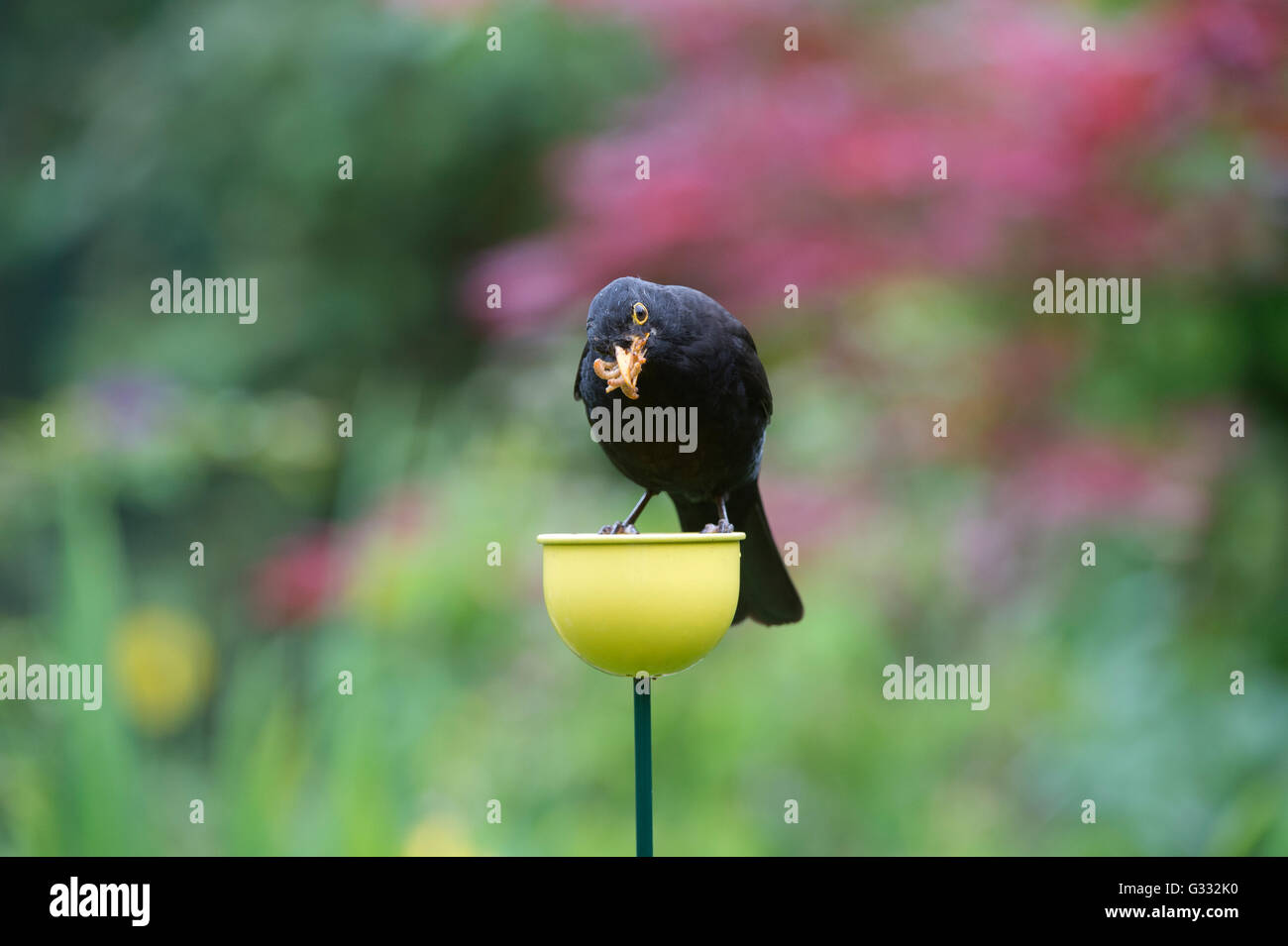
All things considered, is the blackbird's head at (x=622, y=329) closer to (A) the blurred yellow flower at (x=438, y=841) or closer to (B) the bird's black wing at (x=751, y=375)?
(B) the bird's black wing at (x=751, y=375)

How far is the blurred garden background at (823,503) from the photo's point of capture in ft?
10.9

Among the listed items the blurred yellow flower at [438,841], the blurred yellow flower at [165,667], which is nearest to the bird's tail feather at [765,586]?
the blurred yellow flower at [438,841]

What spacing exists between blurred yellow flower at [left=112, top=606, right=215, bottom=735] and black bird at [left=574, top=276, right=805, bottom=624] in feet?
9.13

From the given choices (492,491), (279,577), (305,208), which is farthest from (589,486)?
(305,208)

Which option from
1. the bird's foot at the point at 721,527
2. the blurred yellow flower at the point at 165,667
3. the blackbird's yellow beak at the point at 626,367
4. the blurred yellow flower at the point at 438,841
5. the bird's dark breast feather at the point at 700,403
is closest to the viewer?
the blackbird's yellow beak at the point at 626,367

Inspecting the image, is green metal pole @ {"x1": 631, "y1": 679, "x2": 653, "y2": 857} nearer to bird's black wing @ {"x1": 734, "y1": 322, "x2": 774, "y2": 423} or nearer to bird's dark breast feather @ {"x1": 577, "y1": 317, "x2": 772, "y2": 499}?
bird's dark breast feather @ {"x1": 577, "y1": 317, "x2": 772, "y2": 499}

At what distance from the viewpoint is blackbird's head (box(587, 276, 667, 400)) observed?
1967mm

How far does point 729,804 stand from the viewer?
11.2 feet

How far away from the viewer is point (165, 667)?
439cm

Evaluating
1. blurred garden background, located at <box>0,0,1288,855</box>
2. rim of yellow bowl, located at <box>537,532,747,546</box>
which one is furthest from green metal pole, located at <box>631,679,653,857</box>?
blurred garden background, located at <box>0,0,1288,855</box>

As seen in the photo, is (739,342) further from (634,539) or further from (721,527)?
(634,539)

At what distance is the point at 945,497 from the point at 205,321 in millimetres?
3372

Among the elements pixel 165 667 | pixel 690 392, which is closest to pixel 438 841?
pixel 690 392

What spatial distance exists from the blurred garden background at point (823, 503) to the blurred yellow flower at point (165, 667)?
15 millimetres
